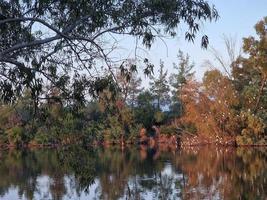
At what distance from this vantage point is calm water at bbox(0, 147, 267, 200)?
14195 millimetres

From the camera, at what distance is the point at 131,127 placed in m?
38.2

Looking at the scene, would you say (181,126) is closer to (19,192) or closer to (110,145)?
(110,145)

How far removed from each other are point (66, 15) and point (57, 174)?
12.7 metres

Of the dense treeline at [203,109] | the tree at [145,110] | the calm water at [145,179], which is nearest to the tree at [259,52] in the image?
the dense treeline at [203,109]

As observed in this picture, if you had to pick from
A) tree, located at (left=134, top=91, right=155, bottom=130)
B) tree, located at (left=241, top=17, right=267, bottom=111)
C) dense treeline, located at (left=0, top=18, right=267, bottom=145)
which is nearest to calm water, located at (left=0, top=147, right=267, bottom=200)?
dense treeline, located at (left=0, top=18, right=267, bottom=145)

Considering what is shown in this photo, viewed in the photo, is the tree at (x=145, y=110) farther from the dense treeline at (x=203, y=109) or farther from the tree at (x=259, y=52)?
the tree at (x=259, y=52)

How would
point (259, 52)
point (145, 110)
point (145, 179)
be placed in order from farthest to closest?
point (145, 110) → point (259, 52) → point (145, 179)

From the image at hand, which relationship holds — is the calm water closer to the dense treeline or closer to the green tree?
the dense treeline

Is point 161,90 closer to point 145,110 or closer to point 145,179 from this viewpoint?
point 145,110

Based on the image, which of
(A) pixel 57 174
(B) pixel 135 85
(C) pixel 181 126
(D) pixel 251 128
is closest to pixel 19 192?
(A) pixel 57 174

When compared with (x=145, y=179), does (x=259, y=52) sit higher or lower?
higher

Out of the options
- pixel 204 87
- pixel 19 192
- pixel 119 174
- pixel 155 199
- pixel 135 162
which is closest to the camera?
pixel 155 199

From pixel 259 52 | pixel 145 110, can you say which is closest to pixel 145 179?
pixel 259 52

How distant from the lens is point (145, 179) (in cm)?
1758
